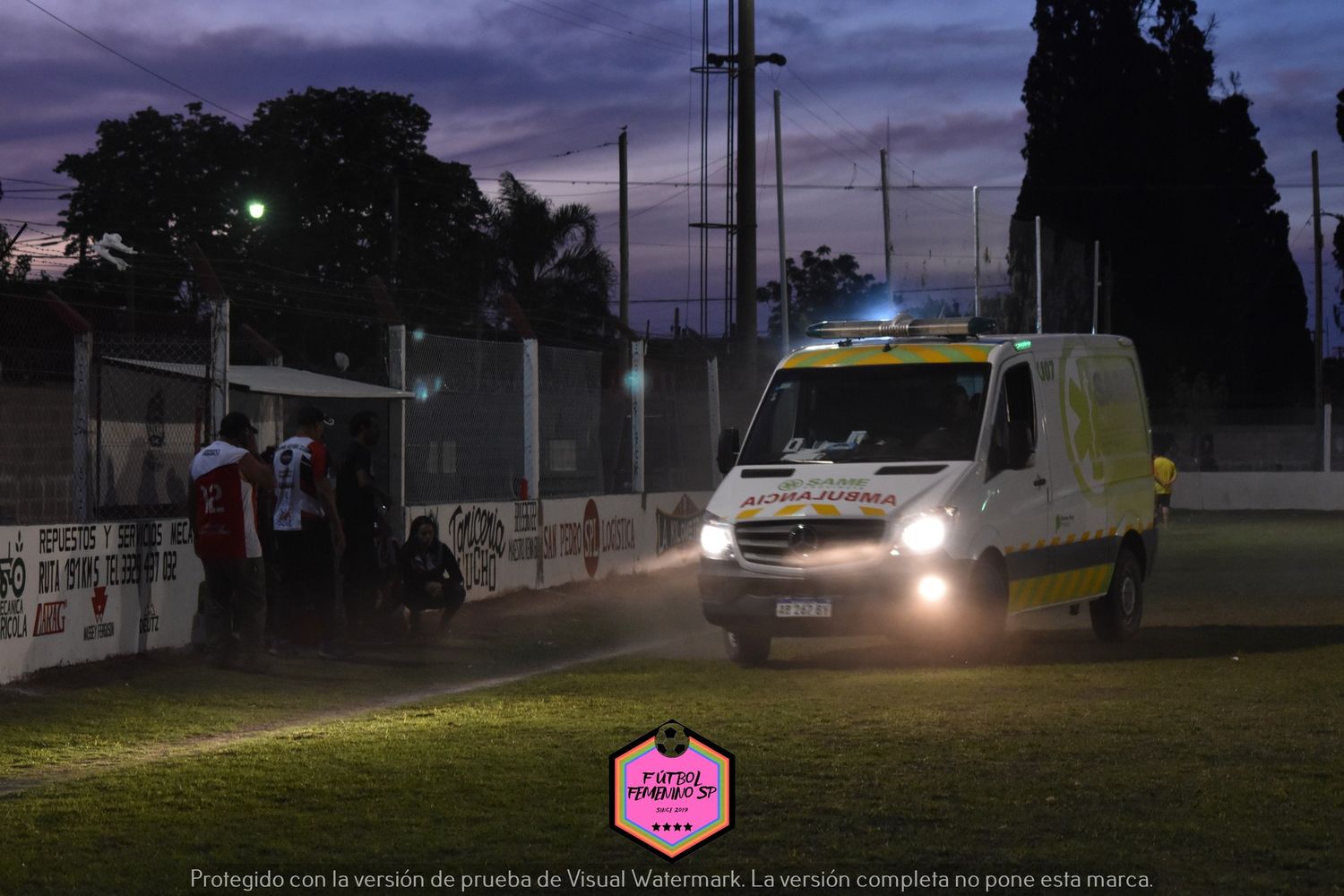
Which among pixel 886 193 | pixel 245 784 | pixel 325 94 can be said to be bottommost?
pixel 245 784

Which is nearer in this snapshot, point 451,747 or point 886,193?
point 451,747

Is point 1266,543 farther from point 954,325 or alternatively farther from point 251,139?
point 251,139

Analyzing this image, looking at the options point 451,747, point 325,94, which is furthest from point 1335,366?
point 451,747

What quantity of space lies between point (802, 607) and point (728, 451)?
72.2 inches

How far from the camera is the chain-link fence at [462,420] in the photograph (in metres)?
17.1

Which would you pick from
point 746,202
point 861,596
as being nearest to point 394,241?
point 746,202

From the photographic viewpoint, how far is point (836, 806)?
7.16 meters

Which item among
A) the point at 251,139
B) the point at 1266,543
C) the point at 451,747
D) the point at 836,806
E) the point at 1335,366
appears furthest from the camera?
the point at 1335,366

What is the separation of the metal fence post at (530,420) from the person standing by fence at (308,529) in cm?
588

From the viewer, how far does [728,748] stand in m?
8.72

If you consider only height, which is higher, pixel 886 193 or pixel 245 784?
pixel 886 193

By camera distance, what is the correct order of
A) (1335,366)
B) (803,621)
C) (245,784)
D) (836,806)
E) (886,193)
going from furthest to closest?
(1335,366)
(886,193)
(803,621)
(245,784)
(836,806)

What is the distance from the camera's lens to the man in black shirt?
1366 cm

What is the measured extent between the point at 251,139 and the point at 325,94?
10.1 feet
